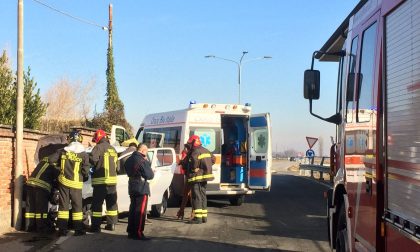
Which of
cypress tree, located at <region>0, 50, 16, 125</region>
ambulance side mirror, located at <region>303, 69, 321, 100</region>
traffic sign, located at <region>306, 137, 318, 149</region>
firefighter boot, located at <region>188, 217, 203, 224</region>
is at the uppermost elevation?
cypress tree, located at <region>0, 50, 16, 125</region>

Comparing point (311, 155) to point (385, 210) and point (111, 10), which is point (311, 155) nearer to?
point (111, 10)

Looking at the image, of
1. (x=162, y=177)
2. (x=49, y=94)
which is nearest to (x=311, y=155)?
(x=162, y=177)

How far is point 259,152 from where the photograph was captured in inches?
591

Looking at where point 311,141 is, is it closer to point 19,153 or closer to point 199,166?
point 199,166

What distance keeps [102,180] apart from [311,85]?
16.7 feet

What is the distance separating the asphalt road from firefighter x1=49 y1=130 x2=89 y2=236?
289 millimetres

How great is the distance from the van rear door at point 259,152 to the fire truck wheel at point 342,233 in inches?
333

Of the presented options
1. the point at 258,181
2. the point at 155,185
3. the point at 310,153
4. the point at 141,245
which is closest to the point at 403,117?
the point at 141,245

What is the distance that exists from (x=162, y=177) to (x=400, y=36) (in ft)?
29.9

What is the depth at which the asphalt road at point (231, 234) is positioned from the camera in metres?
8.80

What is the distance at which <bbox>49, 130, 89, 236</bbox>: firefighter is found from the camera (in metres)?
9.46

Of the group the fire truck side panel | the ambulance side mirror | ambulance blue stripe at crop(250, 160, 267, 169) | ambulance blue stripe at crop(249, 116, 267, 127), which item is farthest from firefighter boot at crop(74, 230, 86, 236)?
the fire truck side panel

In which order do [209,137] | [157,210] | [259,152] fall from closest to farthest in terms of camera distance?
[157,210] < [209,137] < [259,152]

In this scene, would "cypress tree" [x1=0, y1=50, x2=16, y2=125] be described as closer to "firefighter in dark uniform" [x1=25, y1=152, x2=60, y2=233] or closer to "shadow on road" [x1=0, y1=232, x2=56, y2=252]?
"firefighter in dark uniform" [x1=25, y1=152, x2=60, y2=233]
